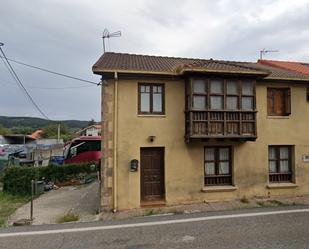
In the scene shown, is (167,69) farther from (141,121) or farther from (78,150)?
(78,150)

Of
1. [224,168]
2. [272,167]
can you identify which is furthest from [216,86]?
[272,167]

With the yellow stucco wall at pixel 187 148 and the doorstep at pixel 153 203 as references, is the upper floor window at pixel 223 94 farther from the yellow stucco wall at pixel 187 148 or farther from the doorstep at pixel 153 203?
the doorstep at pixel 153 203

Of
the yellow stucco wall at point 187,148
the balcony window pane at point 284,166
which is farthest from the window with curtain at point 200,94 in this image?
the balcony window pane at point 284,166

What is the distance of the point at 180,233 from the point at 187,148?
5668 mm

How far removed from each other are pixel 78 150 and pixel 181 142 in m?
15.2

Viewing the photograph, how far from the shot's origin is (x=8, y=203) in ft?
55.2

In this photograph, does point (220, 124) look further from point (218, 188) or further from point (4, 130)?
point (4, 130)

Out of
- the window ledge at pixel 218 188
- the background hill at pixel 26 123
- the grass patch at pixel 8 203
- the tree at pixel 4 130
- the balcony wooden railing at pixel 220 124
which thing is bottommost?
the grass patch at pixel 8 203

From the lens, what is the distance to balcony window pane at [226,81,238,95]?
14594 millimetres

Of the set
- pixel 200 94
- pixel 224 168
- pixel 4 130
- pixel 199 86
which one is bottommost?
pixel 224 168

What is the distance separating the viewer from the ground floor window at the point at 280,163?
15.7 m

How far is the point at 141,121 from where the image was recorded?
14133 millimetres

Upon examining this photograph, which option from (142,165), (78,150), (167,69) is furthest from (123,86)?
(78,150)

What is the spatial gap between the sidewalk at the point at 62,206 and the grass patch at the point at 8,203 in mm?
269
